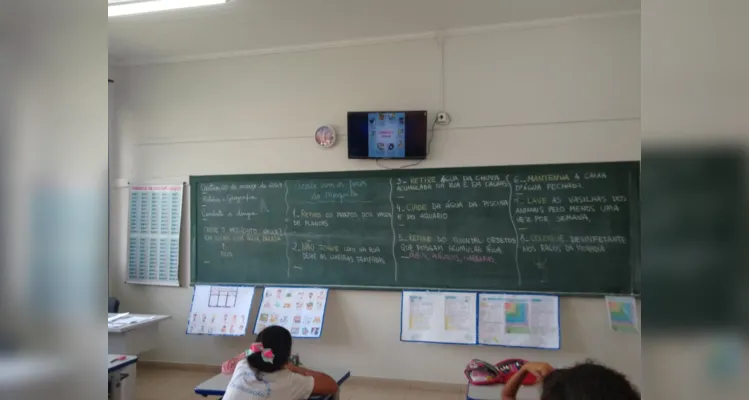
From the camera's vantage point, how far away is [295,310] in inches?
165

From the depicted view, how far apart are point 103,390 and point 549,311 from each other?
3.70m

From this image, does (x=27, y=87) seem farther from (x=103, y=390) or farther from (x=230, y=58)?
(x=230, y=58)

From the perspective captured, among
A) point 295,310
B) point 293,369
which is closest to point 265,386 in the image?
point 293,369

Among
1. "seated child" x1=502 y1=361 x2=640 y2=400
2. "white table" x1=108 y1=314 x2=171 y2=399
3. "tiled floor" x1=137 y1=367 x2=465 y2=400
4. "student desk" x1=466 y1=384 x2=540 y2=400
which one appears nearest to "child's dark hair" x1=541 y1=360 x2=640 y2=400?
"seated child" x1=502 y1=361 x2=640 y2=400

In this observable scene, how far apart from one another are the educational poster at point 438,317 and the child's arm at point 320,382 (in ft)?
5.28

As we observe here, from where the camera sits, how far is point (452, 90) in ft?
13.1

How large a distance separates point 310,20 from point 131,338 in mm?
2841

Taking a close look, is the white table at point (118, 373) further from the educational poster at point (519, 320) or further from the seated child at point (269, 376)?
the educational poster at point (519, 320)

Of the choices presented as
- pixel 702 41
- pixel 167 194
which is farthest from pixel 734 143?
pixel 167 194

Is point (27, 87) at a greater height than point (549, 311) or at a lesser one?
greater

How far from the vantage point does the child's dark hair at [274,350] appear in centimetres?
219

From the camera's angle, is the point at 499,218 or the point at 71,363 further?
the point at 499,218

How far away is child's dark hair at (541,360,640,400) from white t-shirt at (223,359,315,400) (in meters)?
1.39

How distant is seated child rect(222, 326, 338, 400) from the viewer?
6.97ft
